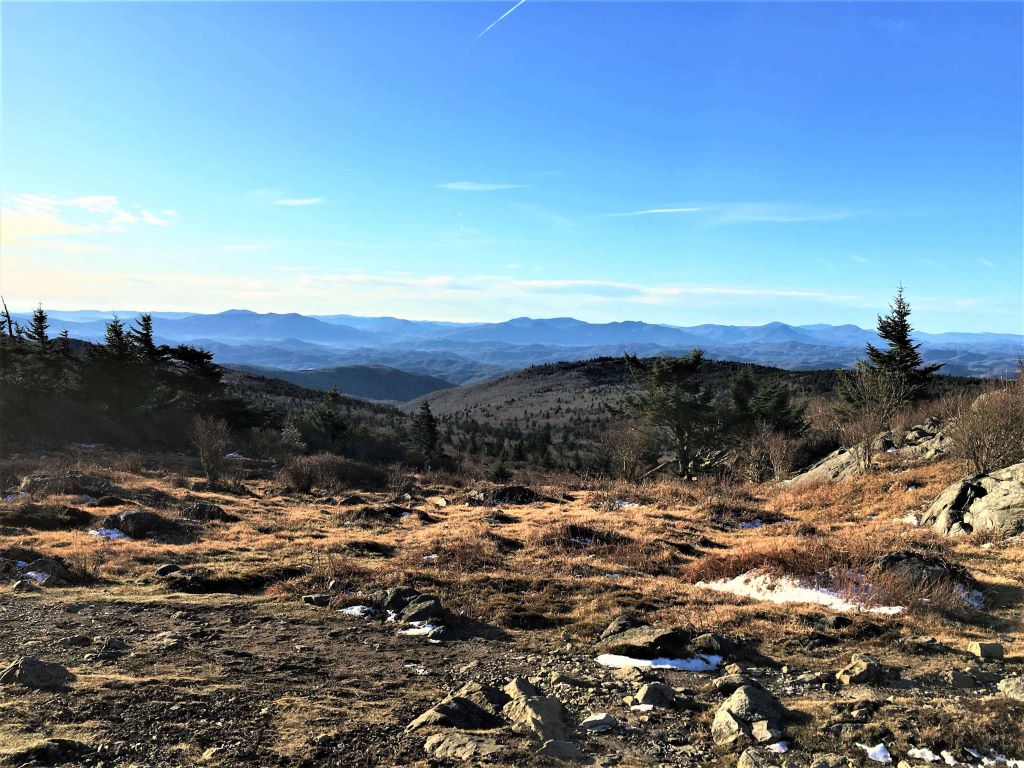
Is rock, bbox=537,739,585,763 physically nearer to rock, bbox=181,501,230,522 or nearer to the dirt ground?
the dirt ground

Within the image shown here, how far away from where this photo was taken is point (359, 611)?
9.06 meters

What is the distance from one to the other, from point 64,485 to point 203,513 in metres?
5.37

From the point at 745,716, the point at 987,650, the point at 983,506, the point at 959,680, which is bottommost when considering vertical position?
the point at 983,506

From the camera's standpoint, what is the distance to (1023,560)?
11.2 m

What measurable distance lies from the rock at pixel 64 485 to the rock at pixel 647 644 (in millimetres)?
18276

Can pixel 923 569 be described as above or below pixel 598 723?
below

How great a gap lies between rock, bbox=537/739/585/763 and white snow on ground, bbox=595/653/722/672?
2300 mm

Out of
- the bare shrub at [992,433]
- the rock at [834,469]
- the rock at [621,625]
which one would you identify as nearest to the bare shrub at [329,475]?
the rock at [621,625]

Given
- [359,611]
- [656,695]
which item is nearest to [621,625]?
[656,695]

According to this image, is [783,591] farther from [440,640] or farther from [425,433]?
[425,433]

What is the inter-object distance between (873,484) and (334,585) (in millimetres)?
19711

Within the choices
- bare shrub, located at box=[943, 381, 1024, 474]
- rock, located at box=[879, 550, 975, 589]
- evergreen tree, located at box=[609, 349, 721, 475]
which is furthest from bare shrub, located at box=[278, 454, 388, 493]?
bare shrub, located at box=[943, 381, 1024, 474]

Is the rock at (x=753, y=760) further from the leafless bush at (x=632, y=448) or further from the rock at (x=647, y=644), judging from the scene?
the leafless bush at (x=632, y=448)

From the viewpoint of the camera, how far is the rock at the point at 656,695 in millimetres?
5684
